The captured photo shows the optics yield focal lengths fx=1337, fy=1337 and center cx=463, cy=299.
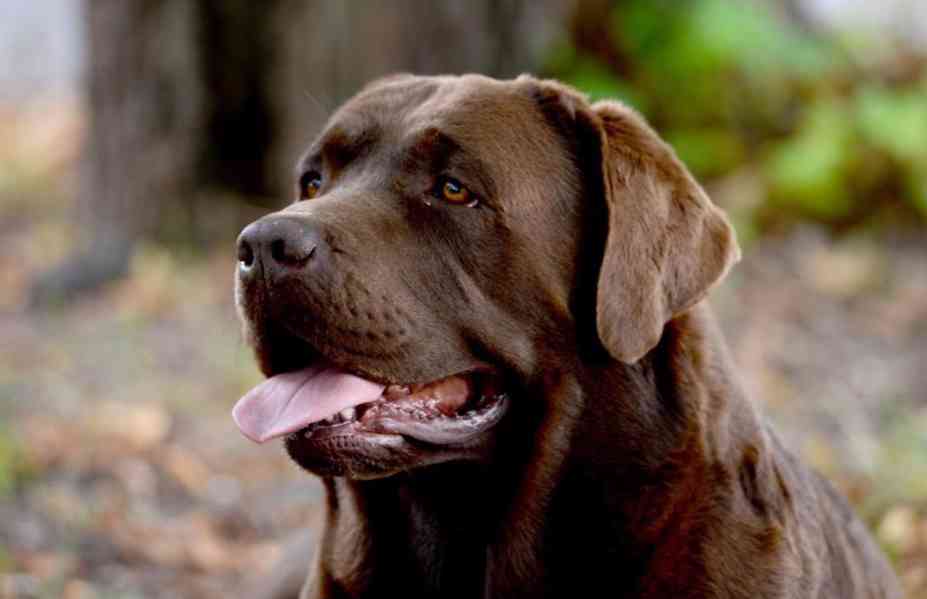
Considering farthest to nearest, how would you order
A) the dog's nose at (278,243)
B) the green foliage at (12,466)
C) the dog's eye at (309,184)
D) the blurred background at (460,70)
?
1. the blurred background at (460,70)
2. the green foliage at (12,466)
3. the dog's eye at (309,184)
4. the dog's nose at (278,243)

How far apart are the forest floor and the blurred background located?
0.03m

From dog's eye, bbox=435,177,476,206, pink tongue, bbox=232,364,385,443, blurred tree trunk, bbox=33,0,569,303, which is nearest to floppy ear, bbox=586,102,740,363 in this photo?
dog's eye, bbox=435,177,476,206

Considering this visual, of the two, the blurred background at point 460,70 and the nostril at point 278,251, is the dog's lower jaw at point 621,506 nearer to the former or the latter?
the nostril at point 278,251

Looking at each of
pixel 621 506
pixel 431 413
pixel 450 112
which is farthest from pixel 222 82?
pixel 621 506

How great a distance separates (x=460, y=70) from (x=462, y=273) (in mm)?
5415

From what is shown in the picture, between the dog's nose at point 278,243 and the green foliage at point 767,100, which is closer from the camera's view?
the dog's nose at point 278,243

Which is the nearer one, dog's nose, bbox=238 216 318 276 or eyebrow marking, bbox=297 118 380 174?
dog's nose, bbox=238 216 318 276

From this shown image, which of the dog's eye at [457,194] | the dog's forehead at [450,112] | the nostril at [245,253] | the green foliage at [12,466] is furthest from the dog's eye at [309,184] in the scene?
the green foliage at [12,466]

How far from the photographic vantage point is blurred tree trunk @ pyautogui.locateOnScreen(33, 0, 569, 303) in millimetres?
8609

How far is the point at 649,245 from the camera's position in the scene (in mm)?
3158

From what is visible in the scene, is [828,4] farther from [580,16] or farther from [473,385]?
[473,385]

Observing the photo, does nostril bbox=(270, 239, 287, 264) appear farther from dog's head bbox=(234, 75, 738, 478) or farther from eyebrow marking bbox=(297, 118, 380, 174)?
eyebrow marking bbox=(297, 118, 380, 174)

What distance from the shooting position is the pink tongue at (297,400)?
3035mm

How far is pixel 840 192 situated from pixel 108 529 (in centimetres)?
547
